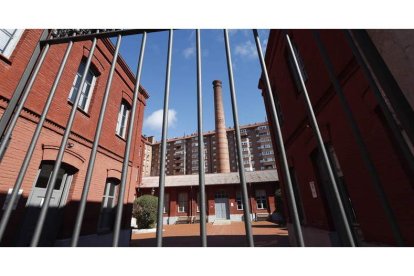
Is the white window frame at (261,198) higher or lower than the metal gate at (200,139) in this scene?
higher

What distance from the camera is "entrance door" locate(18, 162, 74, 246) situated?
5.81m

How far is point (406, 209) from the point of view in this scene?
3.60m

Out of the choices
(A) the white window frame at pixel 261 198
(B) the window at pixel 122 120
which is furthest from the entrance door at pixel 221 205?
(B) the window at pixel 122 120

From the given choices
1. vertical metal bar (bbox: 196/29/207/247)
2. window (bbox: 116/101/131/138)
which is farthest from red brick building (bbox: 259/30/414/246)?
window (bbox: 116/101/131/138)

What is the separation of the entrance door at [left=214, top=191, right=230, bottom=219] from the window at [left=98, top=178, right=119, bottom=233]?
15.6m

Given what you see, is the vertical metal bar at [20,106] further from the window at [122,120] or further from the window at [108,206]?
the window at [122,120]

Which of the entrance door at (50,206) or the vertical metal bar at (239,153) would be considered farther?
the entrance door at (50,206)

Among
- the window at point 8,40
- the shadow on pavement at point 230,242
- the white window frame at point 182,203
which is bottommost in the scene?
the shadow on pavement at point 230,242

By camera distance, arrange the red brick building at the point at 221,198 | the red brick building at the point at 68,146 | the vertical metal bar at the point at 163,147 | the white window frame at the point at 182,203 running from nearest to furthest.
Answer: the vertical metal bar at the point at 163,147 < the red brick building at the point at 68,146 < the red brick building at the point at 221,198 < the white window frame at the point at 182,203

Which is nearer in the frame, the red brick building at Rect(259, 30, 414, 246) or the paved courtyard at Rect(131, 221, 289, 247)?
the red brick building at Rect(259, 30, 414, 246)

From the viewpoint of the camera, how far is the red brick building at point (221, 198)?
74.7 feet

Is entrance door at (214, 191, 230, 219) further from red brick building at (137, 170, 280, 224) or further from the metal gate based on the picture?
the metal gate
